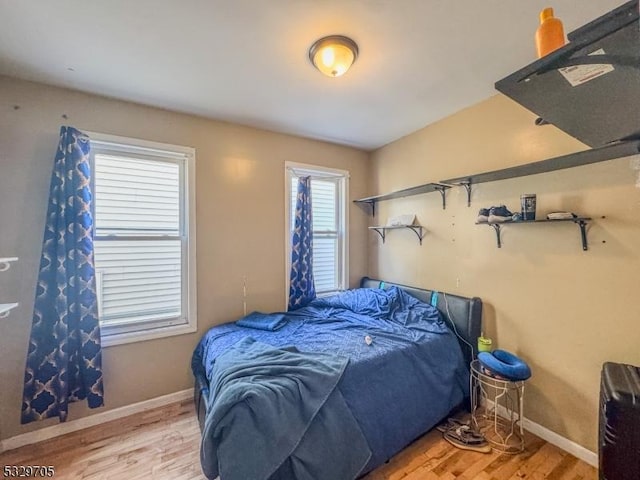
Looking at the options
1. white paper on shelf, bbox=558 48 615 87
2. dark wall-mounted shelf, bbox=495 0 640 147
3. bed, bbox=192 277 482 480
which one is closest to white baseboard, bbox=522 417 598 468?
bed, bbox=192 277 482 480

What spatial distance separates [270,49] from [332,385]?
2029 mm

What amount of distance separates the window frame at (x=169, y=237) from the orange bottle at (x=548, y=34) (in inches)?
98.6

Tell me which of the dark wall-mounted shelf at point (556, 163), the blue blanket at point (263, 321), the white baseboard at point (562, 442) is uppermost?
the dark wall-mounted shelf at point (556, 163)

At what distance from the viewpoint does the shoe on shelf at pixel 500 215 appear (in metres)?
2.09

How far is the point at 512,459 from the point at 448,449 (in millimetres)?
379

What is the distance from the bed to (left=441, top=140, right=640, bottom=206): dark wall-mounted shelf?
101 cm

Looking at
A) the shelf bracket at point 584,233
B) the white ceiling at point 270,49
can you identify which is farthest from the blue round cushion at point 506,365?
the white ceiling at point 270,49

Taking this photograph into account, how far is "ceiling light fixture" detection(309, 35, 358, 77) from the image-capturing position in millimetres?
1614

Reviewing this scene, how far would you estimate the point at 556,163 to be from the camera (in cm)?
185

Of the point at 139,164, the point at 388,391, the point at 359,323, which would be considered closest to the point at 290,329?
the point at 359,323

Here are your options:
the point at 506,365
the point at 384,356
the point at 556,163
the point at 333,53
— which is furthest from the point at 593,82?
the point at 506,365

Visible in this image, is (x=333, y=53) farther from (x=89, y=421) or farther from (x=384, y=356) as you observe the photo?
(x=89, y=421)

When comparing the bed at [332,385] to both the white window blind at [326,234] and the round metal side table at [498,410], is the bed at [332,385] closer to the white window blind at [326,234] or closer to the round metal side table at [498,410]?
the round metal side table at [498,410]

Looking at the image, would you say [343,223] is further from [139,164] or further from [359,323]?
[139,164]
